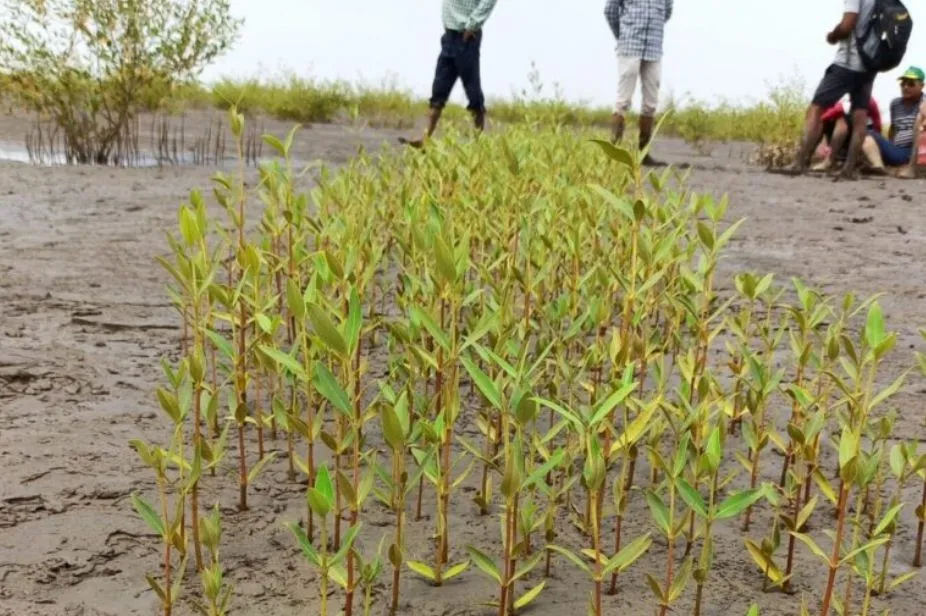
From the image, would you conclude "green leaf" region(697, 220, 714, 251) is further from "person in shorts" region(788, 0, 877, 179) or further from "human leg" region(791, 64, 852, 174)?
"human leg" region(791, 64, 852, 174)

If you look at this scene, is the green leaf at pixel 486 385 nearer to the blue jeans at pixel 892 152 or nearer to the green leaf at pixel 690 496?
the green leaf at pixel 690 496

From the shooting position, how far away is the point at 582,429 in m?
1.30

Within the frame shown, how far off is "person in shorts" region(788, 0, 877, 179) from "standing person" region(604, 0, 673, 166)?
4.78 ft

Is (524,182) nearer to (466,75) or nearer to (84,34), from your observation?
(466,75)

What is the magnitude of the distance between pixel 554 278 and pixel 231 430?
1250 millimetres

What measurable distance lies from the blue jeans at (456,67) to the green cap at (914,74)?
169 inches

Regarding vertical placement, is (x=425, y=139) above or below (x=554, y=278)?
above

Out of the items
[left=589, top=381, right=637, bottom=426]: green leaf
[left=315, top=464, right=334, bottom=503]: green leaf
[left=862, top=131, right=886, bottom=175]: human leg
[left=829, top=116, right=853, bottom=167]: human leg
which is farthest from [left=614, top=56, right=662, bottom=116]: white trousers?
[left=315, top=464, right=334, bottom=503]: green leaf

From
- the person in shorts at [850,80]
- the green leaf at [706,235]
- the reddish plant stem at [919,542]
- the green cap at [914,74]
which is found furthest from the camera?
the green cap at [914,74]

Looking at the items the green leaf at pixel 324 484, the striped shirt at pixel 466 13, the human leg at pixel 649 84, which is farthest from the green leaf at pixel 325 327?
the human leg at pixel 649 84

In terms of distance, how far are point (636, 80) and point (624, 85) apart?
0.50ft

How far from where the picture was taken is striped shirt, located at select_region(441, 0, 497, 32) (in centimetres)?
806

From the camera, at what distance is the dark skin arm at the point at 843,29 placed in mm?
7816

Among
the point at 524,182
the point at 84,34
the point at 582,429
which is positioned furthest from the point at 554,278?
the point at 84,34
